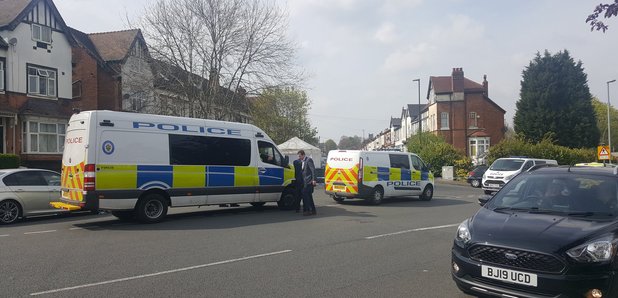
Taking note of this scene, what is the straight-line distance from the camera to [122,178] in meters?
11.2

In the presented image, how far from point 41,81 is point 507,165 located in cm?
2511

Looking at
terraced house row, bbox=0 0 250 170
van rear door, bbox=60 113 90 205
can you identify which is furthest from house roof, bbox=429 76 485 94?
van rear door, bbox=60 113 90 205

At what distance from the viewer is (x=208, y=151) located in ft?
42.6

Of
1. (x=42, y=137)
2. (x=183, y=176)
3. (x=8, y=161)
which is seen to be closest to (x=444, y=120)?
(x=42, y=137)

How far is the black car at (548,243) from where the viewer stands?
4.40m

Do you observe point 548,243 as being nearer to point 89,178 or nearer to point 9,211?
point 89,178

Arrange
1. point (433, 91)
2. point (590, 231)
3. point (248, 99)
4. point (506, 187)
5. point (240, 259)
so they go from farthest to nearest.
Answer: point (433, 91) < point (248, 99) < point (240, 259) < point (506, 187) < point (590, 231)

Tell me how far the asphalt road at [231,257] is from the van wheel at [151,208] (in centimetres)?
27

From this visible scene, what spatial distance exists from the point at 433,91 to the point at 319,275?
56808 mm

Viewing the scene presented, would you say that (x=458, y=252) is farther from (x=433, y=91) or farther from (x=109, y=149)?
(x=433, y=91)

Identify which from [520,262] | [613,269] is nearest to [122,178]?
[520,262]

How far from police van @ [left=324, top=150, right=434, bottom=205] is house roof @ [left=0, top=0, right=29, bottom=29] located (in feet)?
62.5

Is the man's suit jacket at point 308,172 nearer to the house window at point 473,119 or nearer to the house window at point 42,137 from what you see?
the house window at point 42,137

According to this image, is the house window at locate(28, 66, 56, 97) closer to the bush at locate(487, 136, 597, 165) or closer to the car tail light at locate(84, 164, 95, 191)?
the car tail light at locate(84, 164, 95, 191)
